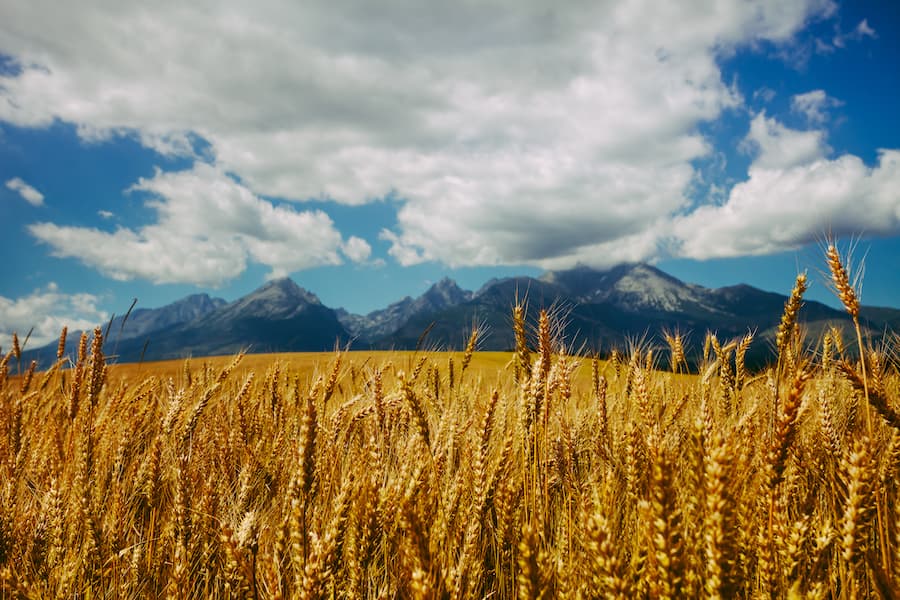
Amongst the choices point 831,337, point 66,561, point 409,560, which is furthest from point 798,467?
point 66,561

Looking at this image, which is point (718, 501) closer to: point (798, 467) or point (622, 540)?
point (622, 540)

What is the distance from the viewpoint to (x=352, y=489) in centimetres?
204

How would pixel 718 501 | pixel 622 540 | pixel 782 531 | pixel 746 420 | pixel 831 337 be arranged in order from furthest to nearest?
pixel 831 337 → pixel 746 420 → pixel 622 540 → pixel 782 531 → pixel 718 501

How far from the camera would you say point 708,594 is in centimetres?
129

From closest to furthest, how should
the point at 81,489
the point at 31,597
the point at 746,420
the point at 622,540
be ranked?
the point at 31,597 → the point at 622,540 → the point at 81,489 → the point at 746,420

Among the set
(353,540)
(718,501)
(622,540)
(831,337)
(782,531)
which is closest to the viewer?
(718,501)

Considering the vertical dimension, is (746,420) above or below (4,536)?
above

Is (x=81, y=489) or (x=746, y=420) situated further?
(x=746, y=420)

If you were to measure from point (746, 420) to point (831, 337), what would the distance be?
269cm

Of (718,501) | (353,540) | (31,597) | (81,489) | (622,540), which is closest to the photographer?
(718,501)

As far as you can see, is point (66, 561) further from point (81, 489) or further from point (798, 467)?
point (798, 467)

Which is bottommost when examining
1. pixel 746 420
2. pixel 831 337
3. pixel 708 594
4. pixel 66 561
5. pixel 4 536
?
pixel 66 561

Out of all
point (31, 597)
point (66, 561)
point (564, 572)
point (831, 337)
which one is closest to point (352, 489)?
point (564, 572)

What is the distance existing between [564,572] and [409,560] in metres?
0.60
